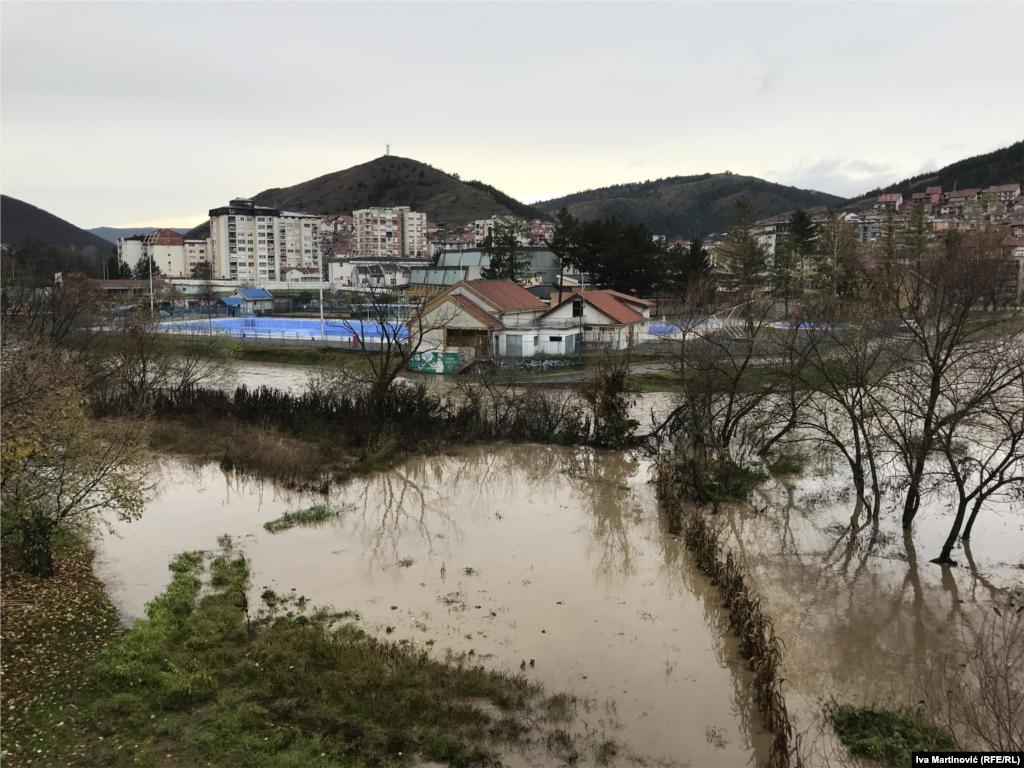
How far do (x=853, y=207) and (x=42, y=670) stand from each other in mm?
144994

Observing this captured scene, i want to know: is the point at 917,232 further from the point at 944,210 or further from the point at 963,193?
the point at 963,193

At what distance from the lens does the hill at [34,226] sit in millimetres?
143887

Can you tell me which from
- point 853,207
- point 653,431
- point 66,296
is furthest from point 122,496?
point 853,207

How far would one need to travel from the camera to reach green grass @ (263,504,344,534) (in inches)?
525

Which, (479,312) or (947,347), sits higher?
(479,312)

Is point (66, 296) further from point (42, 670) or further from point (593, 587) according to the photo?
point (593, 587)

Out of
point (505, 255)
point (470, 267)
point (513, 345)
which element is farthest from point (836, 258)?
point (470, 267)

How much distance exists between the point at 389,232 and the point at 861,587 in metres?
125

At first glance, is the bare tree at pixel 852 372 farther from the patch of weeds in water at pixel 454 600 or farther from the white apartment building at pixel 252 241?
the white apartment building at pixel 252 241

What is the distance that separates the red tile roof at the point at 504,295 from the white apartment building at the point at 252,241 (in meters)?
75.5

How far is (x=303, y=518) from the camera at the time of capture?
45.0ft

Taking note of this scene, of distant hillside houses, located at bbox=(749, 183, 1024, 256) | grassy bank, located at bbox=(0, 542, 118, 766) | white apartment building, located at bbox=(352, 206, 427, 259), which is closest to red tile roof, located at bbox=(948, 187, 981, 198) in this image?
distant hillside houses, located at bbox=(749, 183, 1024, 256)

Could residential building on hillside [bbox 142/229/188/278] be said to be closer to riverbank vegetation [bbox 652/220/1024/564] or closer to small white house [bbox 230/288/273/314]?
small white house [bbox 230/288/273/314]

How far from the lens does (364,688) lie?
7812mm
